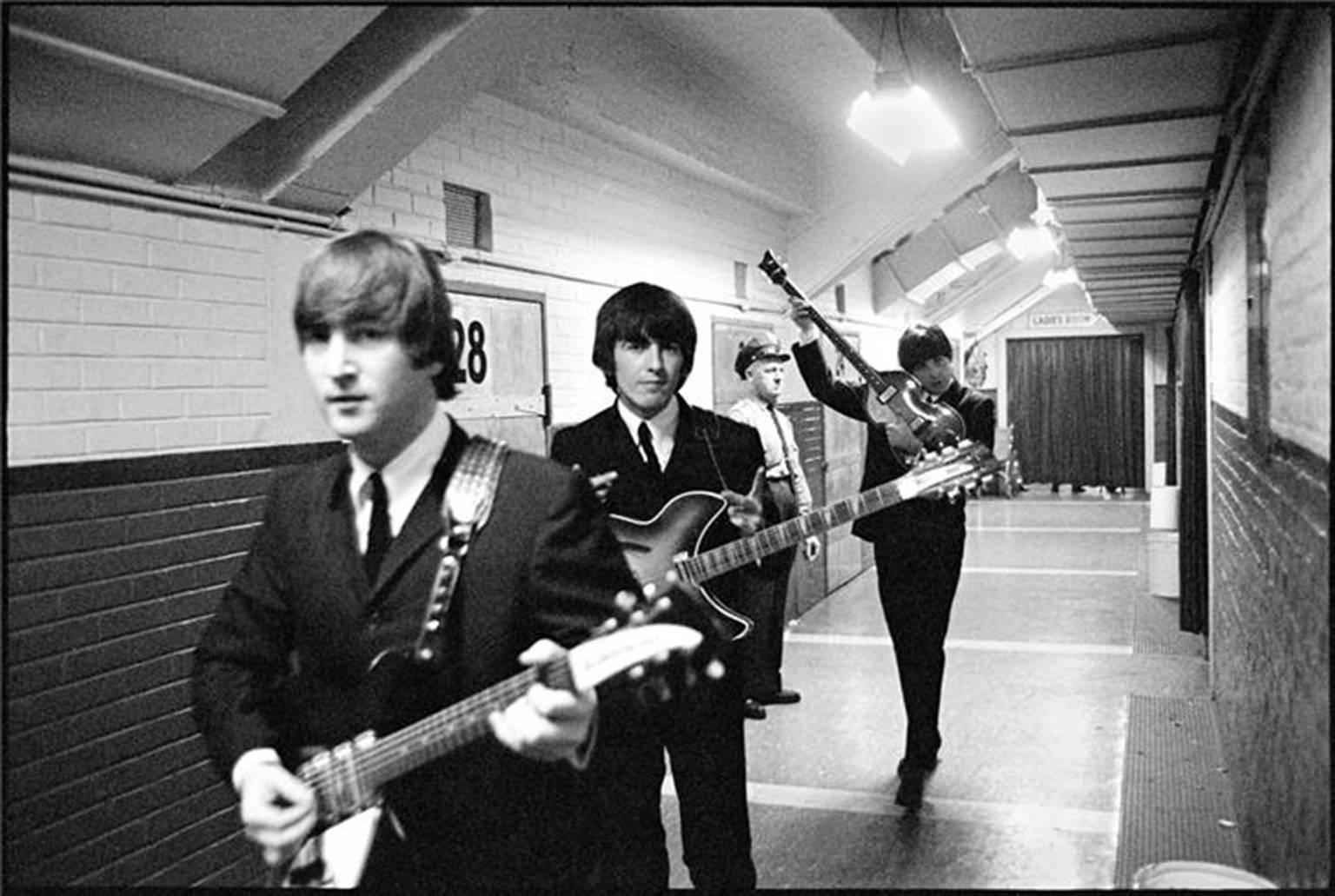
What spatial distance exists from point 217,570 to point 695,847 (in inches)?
54.8

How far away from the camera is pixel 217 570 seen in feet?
9.47

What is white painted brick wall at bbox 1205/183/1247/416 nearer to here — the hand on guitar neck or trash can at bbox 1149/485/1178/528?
the hand on guitar neck

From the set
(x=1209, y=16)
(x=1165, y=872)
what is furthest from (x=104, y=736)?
(x=1209, y=16)

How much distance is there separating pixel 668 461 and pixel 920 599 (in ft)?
4.03

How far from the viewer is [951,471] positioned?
3.21m

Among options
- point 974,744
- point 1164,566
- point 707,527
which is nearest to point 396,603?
point 707,527

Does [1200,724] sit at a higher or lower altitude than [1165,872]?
lower

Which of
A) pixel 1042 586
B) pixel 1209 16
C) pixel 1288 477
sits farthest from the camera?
pixel 1042 586

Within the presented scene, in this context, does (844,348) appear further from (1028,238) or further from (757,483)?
(1028,238)

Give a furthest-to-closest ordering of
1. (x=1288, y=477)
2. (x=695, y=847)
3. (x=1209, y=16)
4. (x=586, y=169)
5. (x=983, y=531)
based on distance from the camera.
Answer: (x=983, y=531)
(x=586, y=169)
(x=695, y=847)
(x=1209, y=16)
(x=1288, y=477)

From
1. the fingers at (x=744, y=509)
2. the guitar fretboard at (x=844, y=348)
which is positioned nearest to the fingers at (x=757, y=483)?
the fingers at (x=744, y=509)

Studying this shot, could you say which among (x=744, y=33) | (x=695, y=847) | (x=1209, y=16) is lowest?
(x=695, y=847)

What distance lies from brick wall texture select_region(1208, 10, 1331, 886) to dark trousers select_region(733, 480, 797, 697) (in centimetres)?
114

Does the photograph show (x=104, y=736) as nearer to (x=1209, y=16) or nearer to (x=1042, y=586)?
(x=1209, y=16)
